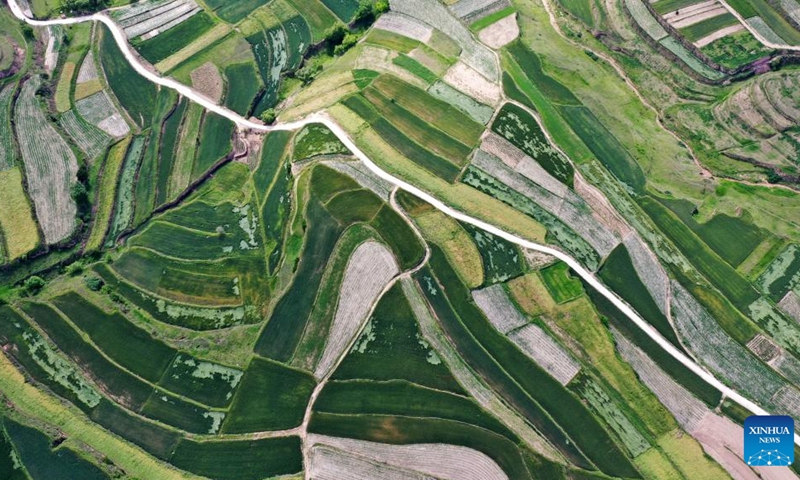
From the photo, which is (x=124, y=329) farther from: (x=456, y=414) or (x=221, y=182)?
(x=456, y=414)

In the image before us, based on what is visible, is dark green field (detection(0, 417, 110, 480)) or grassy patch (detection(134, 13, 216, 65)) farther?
grassy patch (detection(134, 13, 216, 65))

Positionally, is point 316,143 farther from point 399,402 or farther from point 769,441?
point 769,441

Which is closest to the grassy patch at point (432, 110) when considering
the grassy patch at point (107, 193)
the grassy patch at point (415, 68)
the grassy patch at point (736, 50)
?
the grassy patch at point (415, 68)

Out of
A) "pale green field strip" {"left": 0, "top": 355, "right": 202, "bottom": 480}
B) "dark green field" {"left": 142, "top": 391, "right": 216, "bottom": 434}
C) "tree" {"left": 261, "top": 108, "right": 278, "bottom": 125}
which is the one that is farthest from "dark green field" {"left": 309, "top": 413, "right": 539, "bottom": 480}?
"tree" {"left": 261, "top": 108, "right": 278, "bottom": 125}

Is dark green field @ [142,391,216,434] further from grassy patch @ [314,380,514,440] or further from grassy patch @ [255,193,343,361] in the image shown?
grassy patch @ [314,380,514,440]

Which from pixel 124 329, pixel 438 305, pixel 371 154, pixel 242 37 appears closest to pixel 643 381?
pixel 438 305

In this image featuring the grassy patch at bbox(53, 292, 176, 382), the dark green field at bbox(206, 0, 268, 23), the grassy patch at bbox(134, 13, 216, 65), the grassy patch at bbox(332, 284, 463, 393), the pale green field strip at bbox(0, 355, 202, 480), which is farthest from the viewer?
the dark green field at bbox(206, 0, 268, 23)

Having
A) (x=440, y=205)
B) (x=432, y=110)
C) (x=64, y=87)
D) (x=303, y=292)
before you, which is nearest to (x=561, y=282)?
(x=440, y=205)
